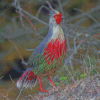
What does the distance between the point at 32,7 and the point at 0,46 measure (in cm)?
162

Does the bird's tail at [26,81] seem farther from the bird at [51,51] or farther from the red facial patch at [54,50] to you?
the red facial patch at [54,50]

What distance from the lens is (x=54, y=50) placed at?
404 cm

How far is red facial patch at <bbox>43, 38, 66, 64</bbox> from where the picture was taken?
4.03m

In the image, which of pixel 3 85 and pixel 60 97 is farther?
pixel 3 85

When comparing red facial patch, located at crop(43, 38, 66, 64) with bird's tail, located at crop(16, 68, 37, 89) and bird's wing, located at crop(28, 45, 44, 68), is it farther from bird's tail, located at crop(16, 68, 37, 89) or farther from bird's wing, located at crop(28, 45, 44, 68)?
bird's tail, located at crop(16, 68, 37, 89)

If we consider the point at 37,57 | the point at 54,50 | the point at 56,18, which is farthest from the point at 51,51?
the point at 56,18

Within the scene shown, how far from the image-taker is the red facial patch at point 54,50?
4.03 meters

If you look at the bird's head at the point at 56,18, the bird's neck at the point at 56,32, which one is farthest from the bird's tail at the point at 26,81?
the bird's head at the point at 56,18

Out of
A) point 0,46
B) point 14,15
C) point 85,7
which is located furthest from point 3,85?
point 85,7

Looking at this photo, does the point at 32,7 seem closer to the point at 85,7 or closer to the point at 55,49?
the point at 85,7

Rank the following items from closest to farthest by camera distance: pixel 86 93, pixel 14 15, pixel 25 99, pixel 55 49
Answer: pixel 86 93 → pixel 55 49 → pixel 25 99 → pixel 14 15

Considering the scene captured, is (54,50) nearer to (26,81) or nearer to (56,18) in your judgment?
(56,18)

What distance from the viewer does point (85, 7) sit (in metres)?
7.52

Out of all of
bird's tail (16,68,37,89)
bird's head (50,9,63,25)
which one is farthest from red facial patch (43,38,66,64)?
bird's tail (16,68,37,89)
